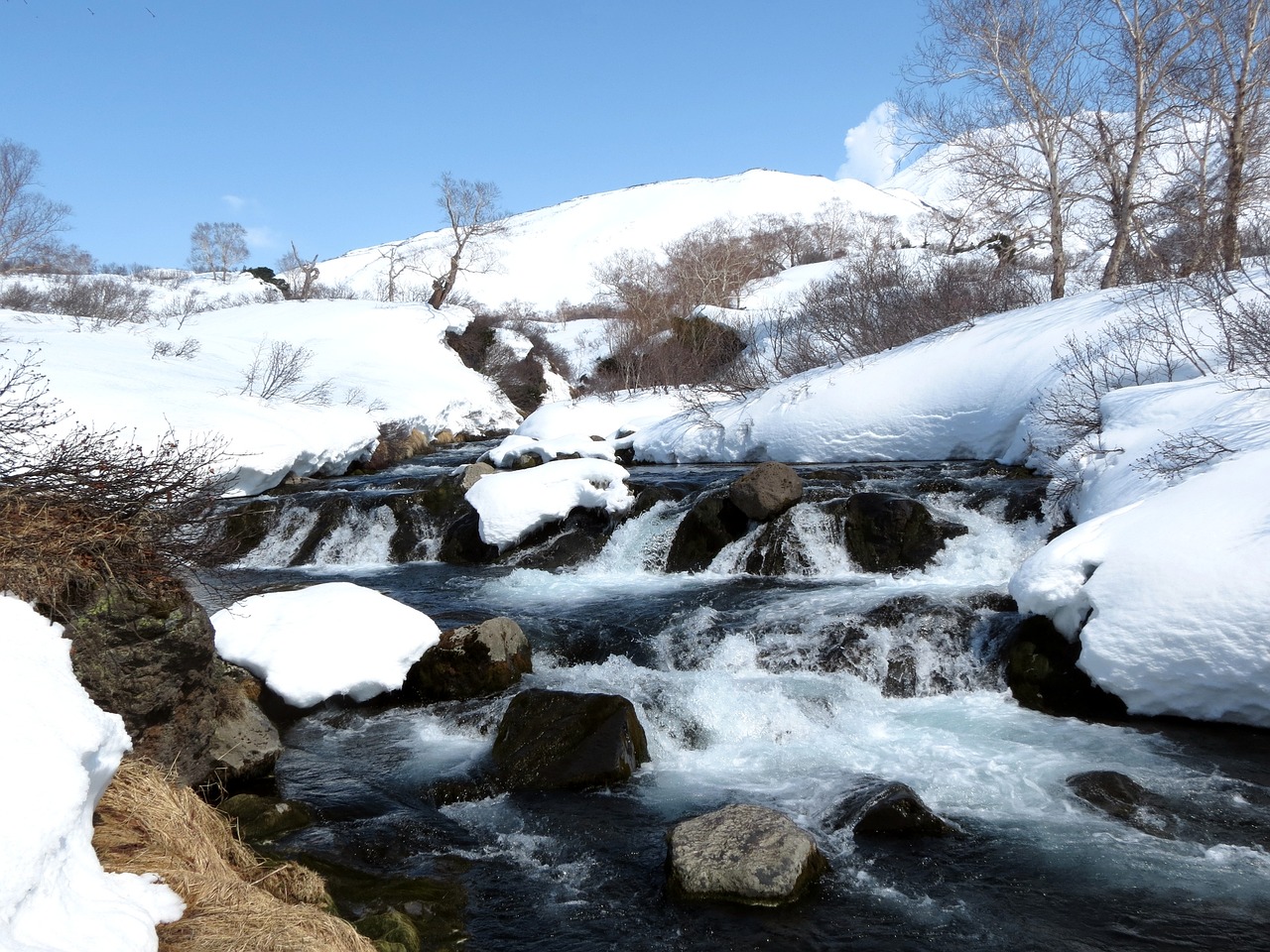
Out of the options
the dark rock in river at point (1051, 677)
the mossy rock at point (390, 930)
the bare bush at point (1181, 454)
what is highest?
the bare bush at point (1181, 454)

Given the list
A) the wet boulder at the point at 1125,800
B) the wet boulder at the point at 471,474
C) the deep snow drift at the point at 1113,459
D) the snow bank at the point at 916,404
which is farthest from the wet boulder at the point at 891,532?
the wet boulder at the point at 471,474

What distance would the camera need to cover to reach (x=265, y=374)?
20.9 metres

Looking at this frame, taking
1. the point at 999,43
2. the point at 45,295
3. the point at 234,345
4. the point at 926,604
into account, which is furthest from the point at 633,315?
the point at 926,604

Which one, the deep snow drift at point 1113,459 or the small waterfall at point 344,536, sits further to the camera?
the small waterfall at point 344,536

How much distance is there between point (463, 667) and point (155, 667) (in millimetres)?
2609

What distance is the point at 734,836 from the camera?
173 inches

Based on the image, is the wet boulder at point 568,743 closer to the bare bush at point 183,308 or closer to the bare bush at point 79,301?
the bare bush at point 79,301

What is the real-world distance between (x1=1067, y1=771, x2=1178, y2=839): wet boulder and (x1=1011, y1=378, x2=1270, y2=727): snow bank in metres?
1.08

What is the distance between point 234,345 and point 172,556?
69.2ft

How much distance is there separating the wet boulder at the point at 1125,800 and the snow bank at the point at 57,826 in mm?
4854

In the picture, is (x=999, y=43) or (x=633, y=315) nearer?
(x=999, y=43)

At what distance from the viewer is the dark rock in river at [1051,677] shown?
20.6ft

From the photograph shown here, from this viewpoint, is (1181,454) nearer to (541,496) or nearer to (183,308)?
(541,496)

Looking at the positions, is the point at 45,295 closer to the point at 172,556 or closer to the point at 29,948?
the point at 172,556
